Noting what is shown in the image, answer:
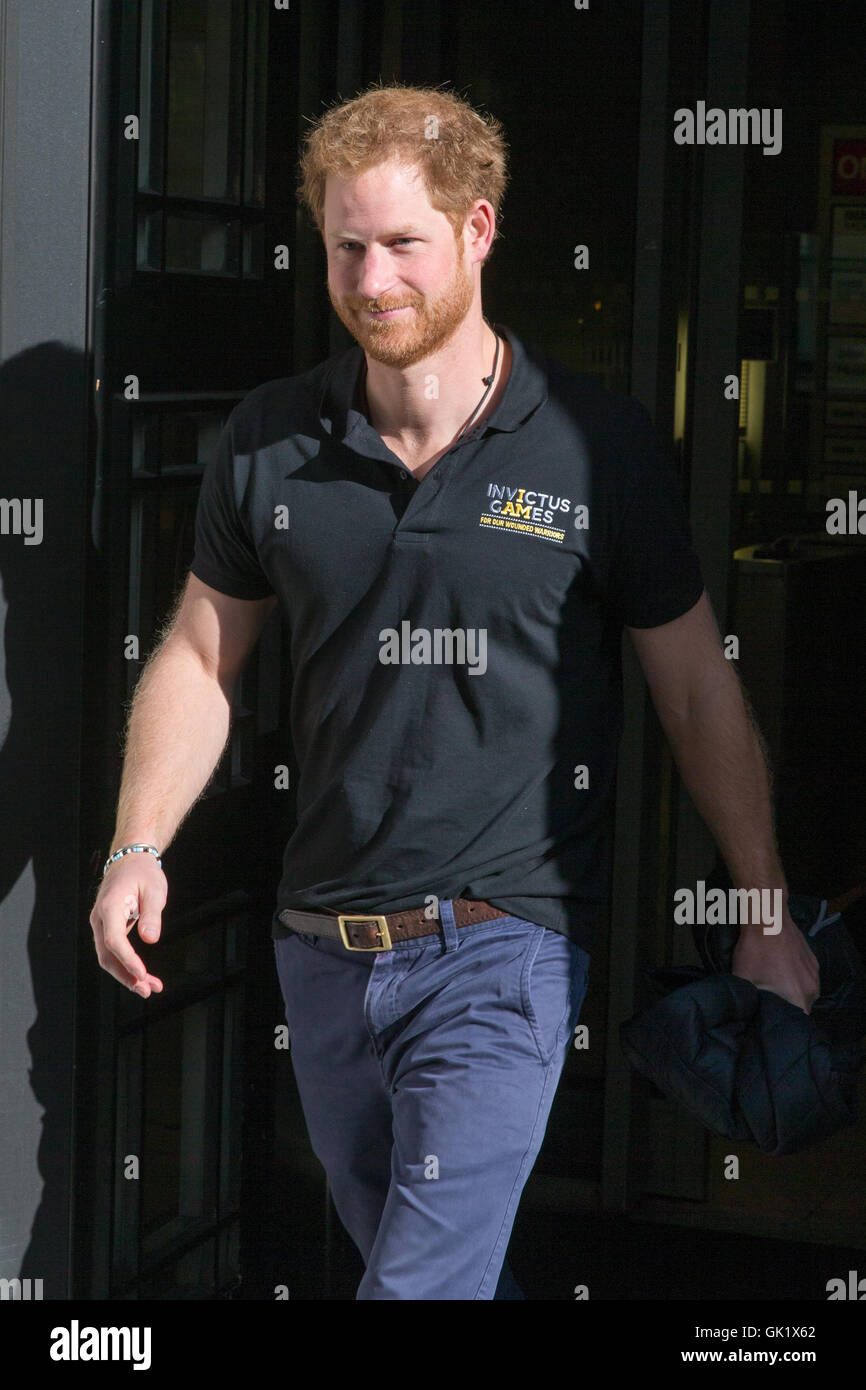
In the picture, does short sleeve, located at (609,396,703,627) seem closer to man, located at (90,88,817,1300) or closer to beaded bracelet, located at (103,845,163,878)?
man, located at (90,88,817,1300)

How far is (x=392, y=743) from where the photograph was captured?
2.59 m

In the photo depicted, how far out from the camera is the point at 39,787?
2871 mm

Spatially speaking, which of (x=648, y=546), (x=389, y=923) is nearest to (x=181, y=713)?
(x=389, y=923)

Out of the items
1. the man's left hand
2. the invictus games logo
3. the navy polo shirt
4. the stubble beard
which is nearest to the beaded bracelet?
the navy polo shirt

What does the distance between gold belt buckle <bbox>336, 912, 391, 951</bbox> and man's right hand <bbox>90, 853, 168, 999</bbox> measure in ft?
0.87

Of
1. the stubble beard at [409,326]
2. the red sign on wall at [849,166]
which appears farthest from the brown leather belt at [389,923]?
the red sign on wall at [849,166]

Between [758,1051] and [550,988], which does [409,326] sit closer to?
[550,988]

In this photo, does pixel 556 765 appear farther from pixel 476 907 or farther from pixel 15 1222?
pixel 15 1222

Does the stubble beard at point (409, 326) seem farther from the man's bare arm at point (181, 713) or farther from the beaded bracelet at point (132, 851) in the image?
the beaded bracelet at point (132, 851)

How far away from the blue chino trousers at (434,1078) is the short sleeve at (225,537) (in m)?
0.55

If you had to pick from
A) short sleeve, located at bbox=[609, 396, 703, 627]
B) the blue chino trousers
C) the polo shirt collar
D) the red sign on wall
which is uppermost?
the red sign on wall

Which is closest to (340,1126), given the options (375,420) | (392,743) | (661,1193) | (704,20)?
(392,743)

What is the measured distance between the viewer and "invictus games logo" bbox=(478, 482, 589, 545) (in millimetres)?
2545
